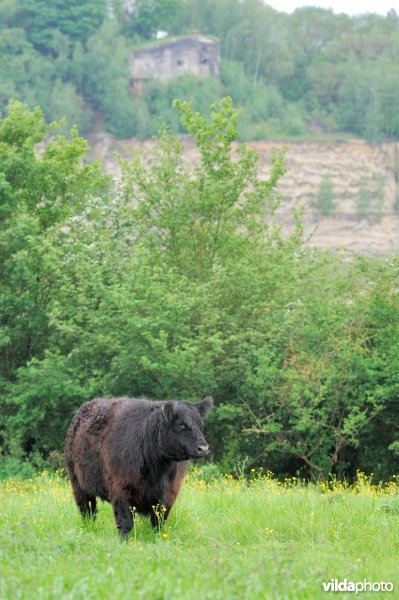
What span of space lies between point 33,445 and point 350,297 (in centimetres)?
1028

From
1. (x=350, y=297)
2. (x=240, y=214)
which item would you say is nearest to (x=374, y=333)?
(x=350, y=297)

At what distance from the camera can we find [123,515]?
963 centimetres

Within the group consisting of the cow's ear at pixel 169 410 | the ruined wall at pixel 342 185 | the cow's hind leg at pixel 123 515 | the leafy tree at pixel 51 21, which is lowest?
the ruined wall at pixel 342 185

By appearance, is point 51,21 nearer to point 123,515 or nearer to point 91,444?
point 91,444

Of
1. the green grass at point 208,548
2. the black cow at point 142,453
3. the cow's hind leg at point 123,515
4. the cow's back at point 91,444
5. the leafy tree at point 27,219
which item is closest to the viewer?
the green grass at point 208,548

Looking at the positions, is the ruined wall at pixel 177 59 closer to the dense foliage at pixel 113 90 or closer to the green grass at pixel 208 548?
the dense foliage at pixel 113 90

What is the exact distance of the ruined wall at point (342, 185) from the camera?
479ft

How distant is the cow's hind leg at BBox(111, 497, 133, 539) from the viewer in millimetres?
9555

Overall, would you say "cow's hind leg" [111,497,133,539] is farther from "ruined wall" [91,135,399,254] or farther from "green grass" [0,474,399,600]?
"ruined wall" [91,135,399,254]

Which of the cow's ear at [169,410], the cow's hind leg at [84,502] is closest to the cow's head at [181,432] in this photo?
the cow's ear at [169,410]

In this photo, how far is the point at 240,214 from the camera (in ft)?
110

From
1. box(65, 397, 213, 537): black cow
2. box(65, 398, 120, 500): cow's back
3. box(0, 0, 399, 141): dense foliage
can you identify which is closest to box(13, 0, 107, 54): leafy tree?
box(0, 0, 399, 141): dense foliage

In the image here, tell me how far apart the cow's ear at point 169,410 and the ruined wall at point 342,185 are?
13309 centimetres

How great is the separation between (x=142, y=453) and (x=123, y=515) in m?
0.69
